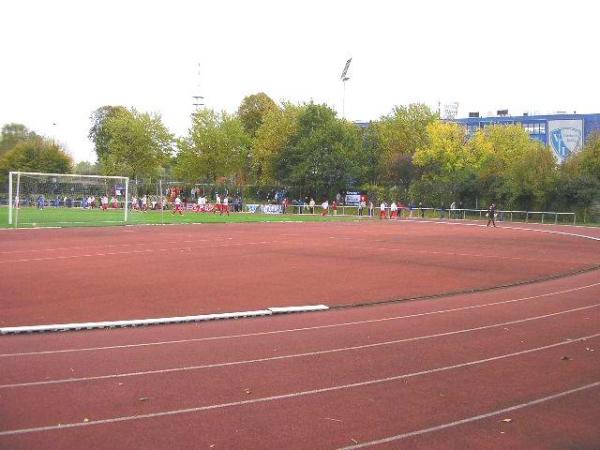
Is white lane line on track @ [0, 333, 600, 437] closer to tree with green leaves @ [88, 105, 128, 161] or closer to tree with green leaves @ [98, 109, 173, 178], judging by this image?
tree with green leaves @ [98, 109, 173, 178]

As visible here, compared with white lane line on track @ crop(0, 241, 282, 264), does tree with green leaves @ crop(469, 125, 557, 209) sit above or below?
above

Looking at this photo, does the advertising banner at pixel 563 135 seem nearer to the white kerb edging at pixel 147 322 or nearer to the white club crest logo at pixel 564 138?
the white club crest logo at pixel 564 138

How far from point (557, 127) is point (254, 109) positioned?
149 feet

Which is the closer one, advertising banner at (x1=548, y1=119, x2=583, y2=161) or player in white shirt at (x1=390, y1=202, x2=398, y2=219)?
player in white shirt at (x1=390, y1=202, x2=398, y2=219)

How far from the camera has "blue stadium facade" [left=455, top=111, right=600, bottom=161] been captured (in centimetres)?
9112

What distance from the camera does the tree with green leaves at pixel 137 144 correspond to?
234 ft

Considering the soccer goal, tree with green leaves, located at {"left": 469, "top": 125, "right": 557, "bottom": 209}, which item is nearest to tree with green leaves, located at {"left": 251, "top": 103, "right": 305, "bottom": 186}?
tree with green leaves, located at {"left": 469, "top": 125, "right": 557, "bottom": 209}

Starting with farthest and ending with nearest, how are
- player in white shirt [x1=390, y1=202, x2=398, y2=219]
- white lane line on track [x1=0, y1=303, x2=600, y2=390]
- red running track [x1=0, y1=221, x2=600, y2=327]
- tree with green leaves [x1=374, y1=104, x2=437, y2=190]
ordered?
1. tree with green leaves [x1=374, y1=104, x2=437, y2=190]
2. player in white shirt [x1=390, y1=202, x2=398, y2=219]
3. red running track [x1=0, y1=221, x2=600, y2=327]
4. white lane line on track [x1=0, y1=303, x2=600, y2=390]

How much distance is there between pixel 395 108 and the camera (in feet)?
251

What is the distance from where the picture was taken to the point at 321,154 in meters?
64.6

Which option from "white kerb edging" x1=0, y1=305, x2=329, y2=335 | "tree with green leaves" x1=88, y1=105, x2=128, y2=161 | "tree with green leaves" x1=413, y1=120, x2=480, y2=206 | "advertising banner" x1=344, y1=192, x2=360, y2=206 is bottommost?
"white kerb edging" x1=0, y1=305, x2=329, y2=335

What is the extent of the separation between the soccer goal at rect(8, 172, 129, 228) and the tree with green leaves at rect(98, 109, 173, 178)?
21.6 metres

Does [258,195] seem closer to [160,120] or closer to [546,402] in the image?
[160,120]

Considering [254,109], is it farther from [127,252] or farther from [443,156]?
[127,252]
